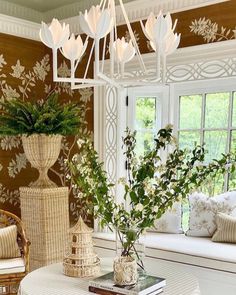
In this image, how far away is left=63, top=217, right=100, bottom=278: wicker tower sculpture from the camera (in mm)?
2123

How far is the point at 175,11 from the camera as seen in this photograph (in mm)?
3129

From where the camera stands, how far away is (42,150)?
322 cm

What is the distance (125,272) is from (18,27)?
264 cm

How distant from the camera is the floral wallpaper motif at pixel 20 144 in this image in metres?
3.64

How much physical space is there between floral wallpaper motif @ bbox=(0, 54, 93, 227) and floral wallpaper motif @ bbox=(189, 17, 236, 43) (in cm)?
113

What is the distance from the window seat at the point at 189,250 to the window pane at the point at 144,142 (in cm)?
83

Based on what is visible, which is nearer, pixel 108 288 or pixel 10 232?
pixel 108 288

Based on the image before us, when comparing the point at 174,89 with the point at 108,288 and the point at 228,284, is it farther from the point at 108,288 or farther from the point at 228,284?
the point at 108,288

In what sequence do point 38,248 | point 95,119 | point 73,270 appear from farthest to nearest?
point 95,119 → point 38,248 → point 73,270

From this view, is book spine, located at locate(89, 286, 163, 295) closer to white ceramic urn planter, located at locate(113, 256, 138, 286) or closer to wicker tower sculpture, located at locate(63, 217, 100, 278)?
white ceramic urn planter, located at locate(113, 256, 138, 286)

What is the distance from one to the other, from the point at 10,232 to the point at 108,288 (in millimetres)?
1341

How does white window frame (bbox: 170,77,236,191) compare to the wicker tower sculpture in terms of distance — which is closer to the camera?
the wicker tower sculpture

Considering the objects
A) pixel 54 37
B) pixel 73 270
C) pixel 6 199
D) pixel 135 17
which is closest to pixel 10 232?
pixel 6 199

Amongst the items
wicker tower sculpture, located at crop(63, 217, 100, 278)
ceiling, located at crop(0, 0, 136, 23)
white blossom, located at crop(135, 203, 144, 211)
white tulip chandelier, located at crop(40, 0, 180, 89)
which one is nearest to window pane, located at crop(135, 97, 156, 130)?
ceiling, located at crop(0, 0, 136, 23)
